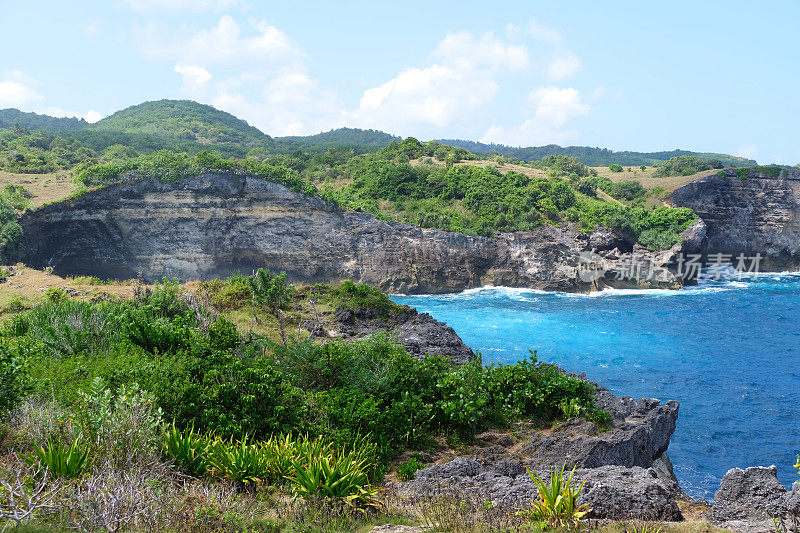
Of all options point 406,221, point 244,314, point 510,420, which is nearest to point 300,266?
point 406,221

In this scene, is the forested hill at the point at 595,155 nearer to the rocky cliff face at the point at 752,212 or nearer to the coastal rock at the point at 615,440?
the rocky cliff face at the point at 752,212

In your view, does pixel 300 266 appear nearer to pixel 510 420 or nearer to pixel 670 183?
pixel 510 420

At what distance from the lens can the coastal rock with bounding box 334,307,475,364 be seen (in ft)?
65.5

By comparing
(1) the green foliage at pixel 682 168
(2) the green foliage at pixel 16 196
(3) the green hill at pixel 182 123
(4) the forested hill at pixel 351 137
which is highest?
(4) the forested hill at pixel 351 137

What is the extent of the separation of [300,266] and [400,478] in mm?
40718

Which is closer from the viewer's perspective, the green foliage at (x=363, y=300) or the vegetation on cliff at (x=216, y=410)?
the vegetation on cliff at (x=216, y=410)

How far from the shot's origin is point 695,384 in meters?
24.8

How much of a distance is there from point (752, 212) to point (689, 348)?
121 feet

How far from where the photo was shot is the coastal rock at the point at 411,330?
1995 cm

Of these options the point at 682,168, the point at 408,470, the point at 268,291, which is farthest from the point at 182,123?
the point at 408,470

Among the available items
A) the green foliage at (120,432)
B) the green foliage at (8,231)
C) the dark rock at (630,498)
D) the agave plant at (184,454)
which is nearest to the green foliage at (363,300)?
the agave plant at (184,454)

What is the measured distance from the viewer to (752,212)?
57281mm

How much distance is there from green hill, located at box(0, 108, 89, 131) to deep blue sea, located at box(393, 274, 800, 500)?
110m

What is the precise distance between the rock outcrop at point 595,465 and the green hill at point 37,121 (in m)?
130
